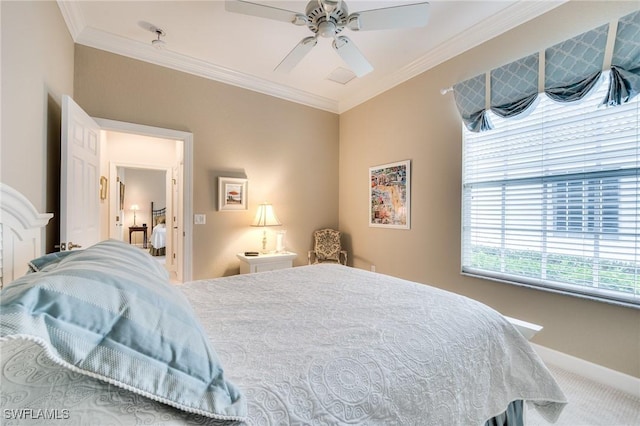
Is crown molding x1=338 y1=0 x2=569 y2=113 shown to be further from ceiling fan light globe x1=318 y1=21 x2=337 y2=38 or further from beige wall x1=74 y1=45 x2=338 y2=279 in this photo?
ceiling fan light globe x1=318 y1=21 x2=337 y2=38

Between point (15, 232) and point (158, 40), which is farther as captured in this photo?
point (158, 40)

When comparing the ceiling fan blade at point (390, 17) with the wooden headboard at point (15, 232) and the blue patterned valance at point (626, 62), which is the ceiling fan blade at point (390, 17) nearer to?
the blue patterned valance at point (626, 62)

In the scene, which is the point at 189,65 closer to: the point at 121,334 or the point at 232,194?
the point at 232,194

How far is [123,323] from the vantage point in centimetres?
58

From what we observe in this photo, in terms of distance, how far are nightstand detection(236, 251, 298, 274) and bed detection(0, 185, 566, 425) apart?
1.73 meters

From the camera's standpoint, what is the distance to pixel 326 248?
13.3 feet

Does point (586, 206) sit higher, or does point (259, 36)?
point (259, 36)

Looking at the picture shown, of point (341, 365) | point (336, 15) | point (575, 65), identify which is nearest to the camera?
point (341, 365)

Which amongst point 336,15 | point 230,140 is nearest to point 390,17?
point 336,15

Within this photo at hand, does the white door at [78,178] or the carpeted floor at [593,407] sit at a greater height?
the white door at [78,178]

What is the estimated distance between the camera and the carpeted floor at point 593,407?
1.61 metres

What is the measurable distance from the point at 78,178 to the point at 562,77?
3.82 meters

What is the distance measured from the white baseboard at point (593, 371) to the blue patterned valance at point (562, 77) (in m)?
1.84
